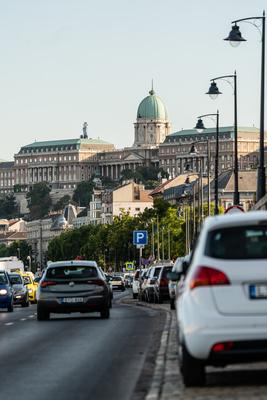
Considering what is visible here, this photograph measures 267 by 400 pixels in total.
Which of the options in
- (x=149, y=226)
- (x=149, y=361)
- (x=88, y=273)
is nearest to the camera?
(x=149, y=361)

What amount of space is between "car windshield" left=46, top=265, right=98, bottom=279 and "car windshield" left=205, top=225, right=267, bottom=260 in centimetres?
2371

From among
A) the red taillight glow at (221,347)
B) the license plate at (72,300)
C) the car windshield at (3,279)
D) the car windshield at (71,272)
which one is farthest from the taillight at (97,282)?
the red taillight glow at (221,347)

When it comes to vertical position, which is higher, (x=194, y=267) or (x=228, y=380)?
(x=194, y=267)

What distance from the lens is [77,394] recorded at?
17.9 meters

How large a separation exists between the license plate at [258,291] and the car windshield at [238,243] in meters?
0.33

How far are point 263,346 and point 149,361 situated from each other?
6.65 meters

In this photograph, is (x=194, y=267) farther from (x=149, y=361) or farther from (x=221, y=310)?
(x=149, y=361)

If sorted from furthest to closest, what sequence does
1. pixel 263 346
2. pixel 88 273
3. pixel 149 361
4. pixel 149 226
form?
pixel 149 226 → pixel 88 273 → pixel 149 361 → pixel 263 346

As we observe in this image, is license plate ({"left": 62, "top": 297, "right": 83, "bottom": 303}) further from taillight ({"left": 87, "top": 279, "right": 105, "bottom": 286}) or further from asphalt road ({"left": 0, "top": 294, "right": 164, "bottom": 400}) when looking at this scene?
asphalt road ({"left": 0, "top": 294, "right": 164, "bottom": 400})

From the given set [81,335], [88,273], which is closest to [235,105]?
[88,273]

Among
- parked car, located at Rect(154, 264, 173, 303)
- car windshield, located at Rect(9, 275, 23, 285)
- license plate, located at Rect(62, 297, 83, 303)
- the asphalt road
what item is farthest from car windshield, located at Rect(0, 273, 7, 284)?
the asphalt road

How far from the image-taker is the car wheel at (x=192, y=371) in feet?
56.2

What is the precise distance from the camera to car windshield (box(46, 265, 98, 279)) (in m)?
41.0

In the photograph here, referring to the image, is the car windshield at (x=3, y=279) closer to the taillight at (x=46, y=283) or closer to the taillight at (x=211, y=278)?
the taillight at (x=46, y=283)
